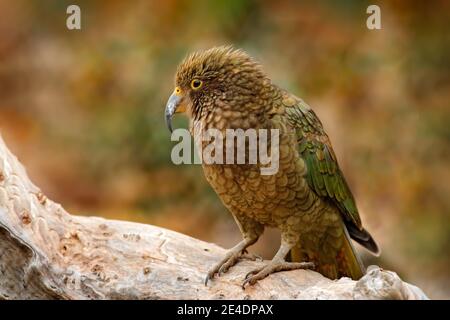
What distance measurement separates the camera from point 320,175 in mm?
2986

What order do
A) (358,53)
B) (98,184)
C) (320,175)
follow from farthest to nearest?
(98,184) < (358,53) < (320,175)

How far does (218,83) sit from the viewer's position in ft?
9.66

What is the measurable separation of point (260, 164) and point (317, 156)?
33 cm

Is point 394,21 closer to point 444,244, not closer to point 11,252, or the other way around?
point 444,244

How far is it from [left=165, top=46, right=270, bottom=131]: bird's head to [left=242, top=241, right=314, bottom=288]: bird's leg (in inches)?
27.9

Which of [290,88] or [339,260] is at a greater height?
[290,88]

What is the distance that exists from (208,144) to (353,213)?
83cm

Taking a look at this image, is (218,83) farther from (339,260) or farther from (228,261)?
(339,260)

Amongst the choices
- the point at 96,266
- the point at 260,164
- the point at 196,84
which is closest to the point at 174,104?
the point at 196,84

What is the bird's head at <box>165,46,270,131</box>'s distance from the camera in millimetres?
2920

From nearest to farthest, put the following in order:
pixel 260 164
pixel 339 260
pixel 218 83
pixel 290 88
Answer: pixel 260 164 → pixel 218 83 → pixel 339 260 → pixel 290 88

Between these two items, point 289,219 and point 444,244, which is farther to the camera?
point 444,244

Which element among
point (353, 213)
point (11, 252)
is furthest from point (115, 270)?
point (353, 213)

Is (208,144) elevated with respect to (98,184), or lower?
elevated
